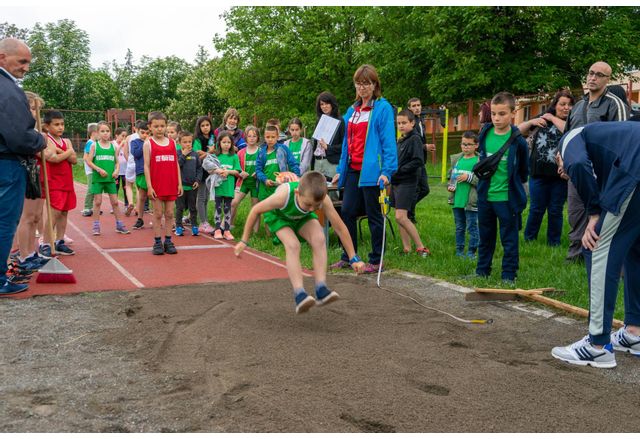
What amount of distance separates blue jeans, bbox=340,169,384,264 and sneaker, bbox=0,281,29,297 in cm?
375

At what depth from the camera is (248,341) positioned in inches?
182

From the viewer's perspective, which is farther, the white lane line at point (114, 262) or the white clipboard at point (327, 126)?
the white clipboard at point (327, 126)

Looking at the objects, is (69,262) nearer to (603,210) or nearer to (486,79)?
(603,210)

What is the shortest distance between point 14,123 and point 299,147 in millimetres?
4698

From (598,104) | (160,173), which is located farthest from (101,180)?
(598,104)

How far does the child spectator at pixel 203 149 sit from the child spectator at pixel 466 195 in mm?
4563

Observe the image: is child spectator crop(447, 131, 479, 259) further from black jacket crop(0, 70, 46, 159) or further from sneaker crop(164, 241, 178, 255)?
black jacket crop(0, 70, 46, 159)

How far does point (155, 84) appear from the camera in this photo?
71438mm

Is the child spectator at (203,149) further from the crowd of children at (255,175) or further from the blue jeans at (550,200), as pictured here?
the blue jeans at (550,200)

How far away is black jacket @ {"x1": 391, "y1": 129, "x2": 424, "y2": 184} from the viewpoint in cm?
826

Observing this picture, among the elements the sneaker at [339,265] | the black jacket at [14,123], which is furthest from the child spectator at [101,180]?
the sneaker at [339,265]

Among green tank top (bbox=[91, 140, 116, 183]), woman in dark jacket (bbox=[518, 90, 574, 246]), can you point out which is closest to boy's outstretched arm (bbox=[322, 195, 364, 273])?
woman in dark jacket (bbox=[518, 90, 574, 246])

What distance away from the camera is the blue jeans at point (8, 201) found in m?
6.16

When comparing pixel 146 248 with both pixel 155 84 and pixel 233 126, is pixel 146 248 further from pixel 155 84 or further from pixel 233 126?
pixel 155 84
